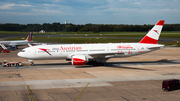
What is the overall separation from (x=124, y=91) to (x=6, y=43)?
2498 inches

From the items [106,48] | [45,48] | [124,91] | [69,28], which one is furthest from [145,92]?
[69,28]

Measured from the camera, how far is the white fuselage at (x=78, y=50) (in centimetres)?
3688

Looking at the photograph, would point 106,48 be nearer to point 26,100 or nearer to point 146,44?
point 146,44

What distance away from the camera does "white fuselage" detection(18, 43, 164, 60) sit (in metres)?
36.9

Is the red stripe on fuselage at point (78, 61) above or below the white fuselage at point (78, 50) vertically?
below

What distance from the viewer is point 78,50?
37594 mm

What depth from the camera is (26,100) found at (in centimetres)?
1898

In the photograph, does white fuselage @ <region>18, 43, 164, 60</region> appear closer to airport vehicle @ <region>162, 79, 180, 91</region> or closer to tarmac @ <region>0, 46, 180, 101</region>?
tarmac @ <region>0, 46, 180, 101</region>

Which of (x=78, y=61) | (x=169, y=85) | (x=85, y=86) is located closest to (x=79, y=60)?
(x=78, y=61)

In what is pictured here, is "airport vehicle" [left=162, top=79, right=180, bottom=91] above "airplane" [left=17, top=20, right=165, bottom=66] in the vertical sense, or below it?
below

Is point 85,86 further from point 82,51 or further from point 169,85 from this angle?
point 82,51

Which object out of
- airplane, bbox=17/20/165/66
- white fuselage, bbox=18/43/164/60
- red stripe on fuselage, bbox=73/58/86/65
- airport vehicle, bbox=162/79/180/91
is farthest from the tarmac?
white fuselage, bbox=18/43/164/60

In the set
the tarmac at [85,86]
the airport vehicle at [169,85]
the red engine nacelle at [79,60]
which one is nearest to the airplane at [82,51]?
the red engine nacelle at [79,60]

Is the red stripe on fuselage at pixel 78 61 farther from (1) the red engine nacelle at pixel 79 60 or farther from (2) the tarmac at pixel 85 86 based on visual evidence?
(2) the tarmac at pixel 85 86
